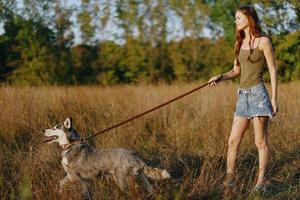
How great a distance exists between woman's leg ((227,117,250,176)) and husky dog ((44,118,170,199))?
3.55ft

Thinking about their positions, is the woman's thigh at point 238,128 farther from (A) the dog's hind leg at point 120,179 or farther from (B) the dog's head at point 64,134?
(B) the dog's head at point 64,134

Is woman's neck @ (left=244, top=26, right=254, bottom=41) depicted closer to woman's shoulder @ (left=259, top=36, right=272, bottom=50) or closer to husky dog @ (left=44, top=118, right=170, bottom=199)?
woman's shoulder @ (left=259, top=36, right=272, bottom=50)

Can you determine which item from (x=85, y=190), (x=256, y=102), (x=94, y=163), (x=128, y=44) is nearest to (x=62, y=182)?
(x=85, y=190)

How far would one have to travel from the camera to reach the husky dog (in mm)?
6117

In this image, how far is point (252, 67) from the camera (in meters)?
6.48

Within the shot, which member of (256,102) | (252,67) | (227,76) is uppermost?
(252,67)

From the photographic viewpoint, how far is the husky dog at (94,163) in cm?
612

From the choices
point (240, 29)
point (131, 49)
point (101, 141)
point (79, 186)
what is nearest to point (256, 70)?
point (240, 29)

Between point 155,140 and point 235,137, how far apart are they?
2399 millimetres

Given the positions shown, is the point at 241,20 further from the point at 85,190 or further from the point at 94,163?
the point at 85,190

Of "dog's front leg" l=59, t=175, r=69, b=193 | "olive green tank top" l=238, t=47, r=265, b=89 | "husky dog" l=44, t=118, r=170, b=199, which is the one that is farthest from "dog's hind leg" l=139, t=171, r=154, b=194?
"olive green tank top" l=238, t=47, r=265, b=89

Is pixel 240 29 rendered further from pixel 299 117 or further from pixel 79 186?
pixel 299 117

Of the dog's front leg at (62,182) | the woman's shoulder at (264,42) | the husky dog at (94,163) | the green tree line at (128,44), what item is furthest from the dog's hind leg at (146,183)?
the green tree line at (128,44)

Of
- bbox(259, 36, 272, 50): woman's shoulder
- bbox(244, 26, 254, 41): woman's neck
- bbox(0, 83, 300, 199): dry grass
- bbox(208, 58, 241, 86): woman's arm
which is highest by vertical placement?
bbox(244, 26, 254, 41): woman's neck
